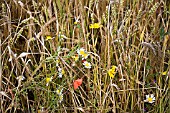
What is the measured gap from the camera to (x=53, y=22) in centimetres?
174

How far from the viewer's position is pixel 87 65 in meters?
1.57

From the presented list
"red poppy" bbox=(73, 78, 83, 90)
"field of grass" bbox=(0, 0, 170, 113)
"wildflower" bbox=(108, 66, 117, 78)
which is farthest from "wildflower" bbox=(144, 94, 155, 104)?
"red poppy" bbox=(73, 78, 83, 90)

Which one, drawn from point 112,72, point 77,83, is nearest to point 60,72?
point 77,83

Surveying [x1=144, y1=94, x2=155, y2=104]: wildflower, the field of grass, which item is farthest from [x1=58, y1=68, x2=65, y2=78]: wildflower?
[x1=144, y1=94, x2=155, y2=104]: wildflower

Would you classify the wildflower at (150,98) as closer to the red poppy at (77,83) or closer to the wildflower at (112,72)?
the wildflower at (112,72)

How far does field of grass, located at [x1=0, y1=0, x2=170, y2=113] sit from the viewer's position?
152 centimetres

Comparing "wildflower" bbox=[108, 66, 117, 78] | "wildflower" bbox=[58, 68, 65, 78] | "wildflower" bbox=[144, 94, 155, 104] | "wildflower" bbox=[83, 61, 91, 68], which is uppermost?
"wildflower" bbox=[83, 61, 91, 68]

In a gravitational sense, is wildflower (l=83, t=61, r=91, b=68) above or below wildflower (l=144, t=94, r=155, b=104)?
above

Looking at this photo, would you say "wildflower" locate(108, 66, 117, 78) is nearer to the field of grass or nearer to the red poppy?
the field of grass

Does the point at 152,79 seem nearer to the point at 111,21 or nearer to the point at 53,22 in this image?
the point at 111,21

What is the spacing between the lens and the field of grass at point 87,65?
5.00 feet

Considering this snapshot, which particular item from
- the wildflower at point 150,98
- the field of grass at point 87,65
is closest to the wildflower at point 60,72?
the field of grass at point 87,65

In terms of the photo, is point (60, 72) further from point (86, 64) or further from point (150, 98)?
point (150, 98)

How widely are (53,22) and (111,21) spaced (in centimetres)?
25
